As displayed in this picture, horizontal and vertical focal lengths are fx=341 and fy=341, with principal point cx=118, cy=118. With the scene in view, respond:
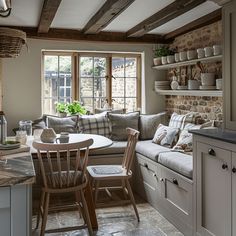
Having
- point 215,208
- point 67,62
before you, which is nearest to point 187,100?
point 67,62

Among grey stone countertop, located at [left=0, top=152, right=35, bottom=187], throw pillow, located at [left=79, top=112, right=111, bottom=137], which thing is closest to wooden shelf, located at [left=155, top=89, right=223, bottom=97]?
throw pillow, located at [left=79, top=112, right=111, bottom=137]

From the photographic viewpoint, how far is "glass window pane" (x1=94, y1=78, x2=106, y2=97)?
18.6ft

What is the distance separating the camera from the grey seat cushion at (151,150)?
157 inches

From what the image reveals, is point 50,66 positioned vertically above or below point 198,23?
below

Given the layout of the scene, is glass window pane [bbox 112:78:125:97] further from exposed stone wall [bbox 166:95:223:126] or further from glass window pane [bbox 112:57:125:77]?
exposed stone wall [bbox 166:95:223:126]

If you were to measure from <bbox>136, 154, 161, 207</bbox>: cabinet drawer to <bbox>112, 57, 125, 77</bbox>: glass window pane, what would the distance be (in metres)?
1.80

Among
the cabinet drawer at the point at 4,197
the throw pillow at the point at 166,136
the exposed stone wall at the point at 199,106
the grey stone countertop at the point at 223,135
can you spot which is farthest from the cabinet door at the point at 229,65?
the cabinet drawer at the point at 4,197

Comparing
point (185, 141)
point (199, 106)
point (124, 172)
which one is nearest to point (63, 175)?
point (124, 172)

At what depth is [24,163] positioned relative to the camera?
185 cm

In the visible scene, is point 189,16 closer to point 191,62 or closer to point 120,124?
point 191,62

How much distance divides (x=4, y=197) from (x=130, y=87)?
4.53 metres

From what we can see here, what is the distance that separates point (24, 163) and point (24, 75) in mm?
3599

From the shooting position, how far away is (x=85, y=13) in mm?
4238

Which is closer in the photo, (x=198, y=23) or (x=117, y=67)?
(x=198, y=23)
